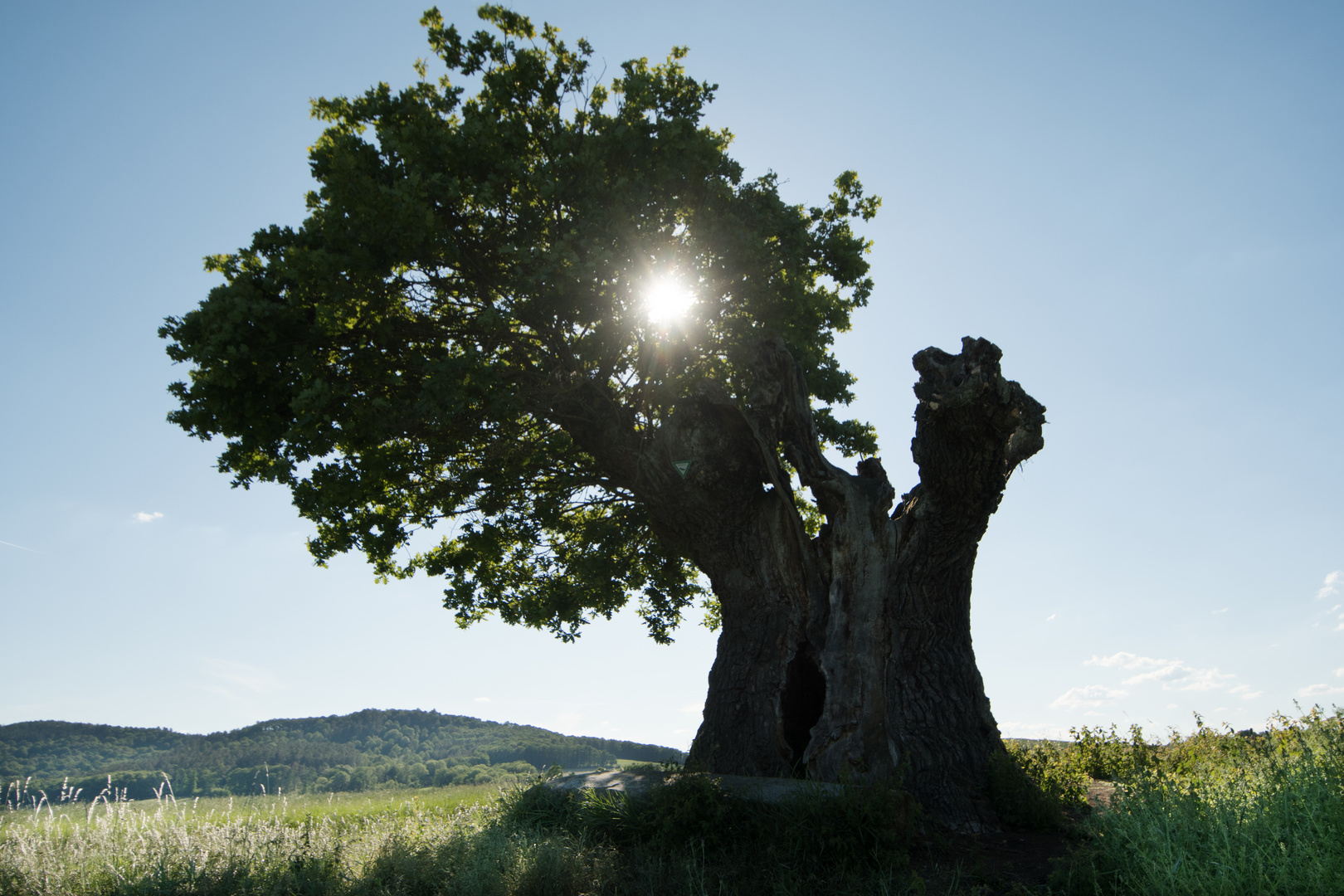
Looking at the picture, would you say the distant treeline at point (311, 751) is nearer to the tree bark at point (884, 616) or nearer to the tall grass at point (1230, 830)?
the tree bark at point (884, 616)

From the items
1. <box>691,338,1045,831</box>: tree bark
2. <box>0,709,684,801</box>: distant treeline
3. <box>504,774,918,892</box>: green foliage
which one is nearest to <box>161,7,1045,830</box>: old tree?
<box>691,338,1045,831</box>: tree bark

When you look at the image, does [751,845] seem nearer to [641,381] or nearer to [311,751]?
[641,381]

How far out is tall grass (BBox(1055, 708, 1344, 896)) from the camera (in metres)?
5.11

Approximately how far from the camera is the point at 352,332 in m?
11.2

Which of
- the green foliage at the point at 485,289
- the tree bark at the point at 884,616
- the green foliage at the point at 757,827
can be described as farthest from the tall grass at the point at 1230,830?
the green foliage at the point at 485,289

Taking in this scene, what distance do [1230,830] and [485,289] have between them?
38.5 feet

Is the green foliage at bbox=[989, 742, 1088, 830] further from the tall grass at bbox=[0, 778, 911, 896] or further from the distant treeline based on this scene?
the distant treeline

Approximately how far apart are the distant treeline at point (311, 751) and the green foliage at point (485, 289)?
30827 millimetres

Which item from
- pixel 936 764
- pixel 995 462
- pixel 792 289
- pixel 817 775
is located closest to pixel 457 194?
pixel 792 289

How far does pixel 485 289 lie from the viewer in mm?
12156

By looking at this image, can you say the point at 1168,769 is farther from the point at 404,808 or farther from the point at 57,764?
the point at 57,764

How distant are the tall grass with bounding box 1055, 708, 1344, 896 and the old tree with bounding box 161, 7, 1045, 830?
8.85ft

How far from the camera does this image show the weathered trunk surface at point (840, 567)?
30.7ft

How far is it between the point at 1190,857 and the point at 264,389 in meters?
12.4
